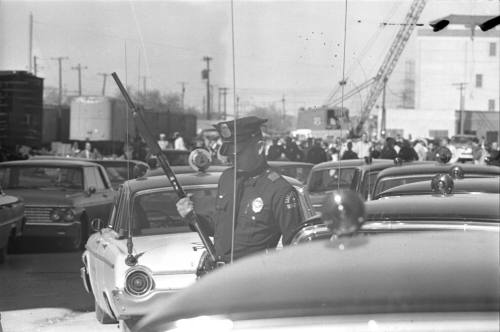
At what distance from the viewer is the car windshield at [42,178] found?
15.0m

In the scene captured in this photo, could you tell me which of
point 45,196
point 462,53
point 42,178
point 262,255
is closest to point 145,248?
point 262,255

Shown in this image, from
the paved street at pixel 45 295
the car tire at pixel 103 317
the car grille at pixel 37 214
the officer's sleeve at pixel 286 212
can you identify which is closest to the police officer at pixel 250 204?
the officer's sleeve at pixel 286 212

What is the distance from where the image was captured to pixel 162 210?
7777 mm

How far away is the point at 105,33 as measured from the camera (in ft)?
21.6

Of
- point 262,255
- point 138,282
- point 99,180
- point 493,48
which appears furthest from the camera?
point 99,180

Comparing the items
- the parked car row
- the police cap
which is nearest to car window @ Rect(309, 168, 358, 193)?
the parked car row

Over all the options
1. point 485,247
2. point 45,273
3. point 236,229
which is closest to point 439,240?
point 485,247

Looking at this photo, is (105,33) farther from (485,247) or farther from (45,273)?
(45,273)

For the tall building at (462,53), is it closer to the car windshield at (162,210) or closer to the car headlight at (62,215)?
the car windshield at (162,210)

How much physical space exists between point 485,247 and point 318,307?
611 millimetres

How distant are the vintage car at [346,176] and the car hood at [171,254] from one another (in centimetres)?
361

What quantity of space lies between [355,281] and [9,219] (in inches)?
410

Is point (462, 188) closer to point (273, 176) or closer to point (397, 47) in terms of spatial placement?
point (397, 47)

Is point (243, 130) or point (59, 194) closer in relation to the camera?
point (243, 130)
